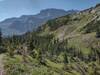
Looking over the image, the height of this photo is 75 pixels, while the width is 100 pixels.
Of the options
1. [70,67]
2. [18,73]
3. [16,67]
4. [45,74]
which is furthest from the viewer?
[16,67]

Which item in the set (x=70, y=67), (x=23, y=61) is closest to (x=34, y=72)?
(x=23, y=61)

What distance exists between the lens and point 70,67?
46.4ft

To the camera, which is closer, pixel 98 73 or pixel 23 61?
pixel 98 73

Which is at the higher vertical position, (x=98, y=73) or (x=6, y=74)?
(x=98, y=73)

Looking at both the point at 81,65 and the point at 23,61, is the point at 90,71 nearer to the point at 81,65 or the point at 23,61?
the point at 81,65

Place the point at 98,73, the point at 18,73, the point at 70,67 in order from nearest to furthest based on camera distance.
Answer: the point at 98,73
the point at 70,67
the point at 18,73

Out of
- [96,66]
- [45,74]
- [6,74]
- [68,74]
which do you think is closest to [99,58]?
[96,66]

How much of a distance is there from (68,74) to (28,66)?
15.6 metres

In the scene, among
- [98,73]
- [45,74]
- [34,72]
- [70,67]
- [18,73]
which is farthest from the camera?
[18,73]

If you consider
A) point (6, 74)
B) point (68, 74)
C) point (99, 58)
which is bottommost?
point (6, 74)

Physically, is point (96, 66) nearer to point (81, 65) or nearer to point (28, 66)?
point (81, 65)

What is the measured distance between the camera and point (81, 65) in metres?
13.2

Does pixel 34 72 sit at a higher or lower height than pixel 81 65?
lower

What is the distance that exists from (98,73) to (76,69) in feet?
3.45
